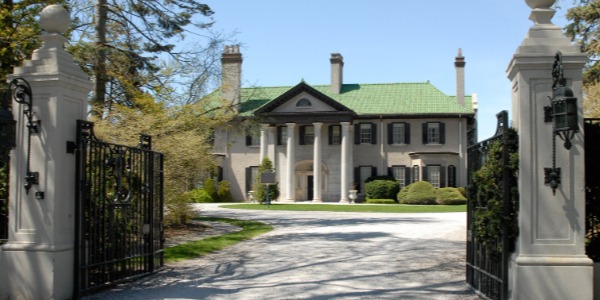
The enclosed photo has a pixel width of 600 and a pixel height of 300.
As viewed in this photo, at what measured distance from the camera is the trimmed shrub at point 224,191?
140 feet

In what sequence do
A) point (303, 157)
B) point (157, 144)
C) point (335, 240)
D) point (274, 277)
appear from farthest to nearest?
1. point (303, 157)
2. point (157, 144)
3. point (335, 240)
4. point (274, 277)

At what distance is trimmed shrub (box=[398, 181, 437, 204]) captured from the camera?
124ft

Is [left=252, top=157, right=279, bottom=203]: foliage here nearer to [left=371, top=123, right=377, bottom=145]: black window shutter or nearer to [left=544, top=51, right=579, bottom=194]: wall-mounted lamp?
[left=371, top=123, right=377, bottom=145]: black window shutter

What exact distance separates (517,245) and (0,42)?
11.0m

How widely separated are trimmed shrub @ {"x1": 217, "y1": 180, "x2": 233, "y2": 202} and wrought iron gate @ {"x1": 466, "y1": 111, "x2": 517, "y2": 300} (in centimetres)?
3481

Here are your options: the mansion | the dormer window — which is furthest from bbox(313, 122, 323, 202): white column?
the dormer window

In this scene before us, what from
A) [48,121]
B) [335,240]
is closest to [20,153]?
[48,121]

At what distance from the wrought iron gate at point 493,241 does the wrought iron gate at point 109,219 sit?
498 centimetres

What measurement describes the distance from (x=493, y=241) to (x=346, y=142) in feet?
111

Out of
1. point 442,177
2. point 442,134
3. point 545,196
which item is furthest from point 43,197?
point 442,134

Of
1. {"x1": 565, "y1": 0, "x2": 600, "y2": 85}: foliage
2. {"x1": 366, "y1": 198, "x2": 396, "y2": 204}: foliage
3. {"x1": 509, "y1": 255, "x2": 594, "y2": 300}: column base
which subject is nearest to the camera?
{"x1": 509, "y1": 255, "x2": 594, "y2": 300}: column base

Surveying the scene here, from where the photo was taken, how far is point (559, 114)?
6328 millimetres

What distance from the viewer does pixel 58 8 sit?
7.85m

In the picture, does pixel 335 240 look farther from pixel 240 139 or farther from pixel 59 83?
pixel 240 139
